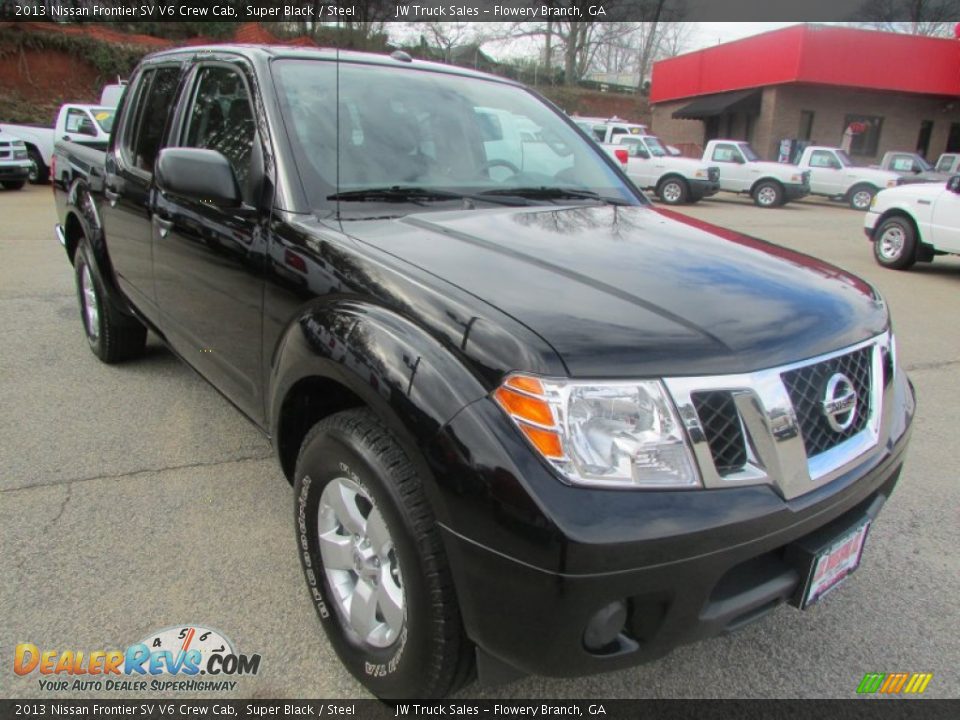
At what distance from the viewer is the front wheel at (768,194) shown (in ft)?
64.1

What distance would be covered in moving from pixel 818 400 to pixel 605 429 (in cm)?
62

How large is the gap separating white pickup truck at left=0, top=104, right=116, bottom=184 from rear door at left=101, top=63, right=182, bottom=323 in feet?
31.0

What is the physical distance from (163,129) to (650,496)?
10.0 ft

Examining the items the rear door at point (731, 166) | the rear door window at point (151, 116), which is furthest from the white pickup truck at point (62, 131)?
the rear door at point (731, 166)

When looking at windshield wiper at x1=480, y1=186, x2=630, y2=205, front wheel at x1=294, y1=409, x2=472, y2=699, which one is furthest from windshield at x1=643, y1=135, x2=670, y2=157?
front wheel at x1=294, y1=409, x2=472, y2=699

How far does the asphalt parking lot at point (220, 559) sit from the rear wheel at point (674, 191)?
15.6 meters

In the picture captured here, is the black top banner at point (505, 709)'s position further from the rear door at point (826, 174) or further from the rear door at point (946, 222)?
the rear door at point (826, 174)

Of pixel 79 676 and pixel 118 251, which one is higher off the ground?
pixel 118 251

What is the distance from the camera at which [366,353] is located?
1811 millimetres

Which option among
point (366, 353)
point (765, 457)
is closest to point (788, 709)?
point (765, 457)

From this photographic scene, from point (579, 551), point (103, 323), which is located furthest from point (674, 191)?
point (579, 551)

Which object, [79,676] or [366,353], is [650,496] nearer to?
[366,353]

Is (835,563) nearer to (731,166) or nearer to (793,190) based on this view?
(793,190)

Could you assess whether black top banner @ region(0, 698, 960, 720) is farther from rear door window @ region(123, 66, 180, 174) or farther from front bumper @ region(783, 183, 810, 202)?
front bumper @ region(783, 183, 810, 202)
